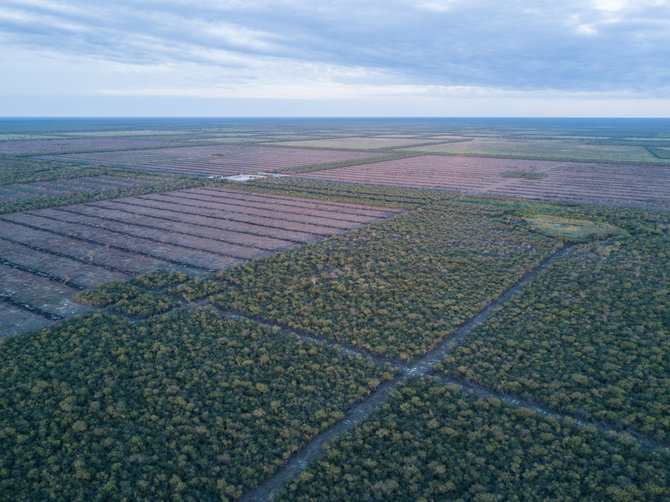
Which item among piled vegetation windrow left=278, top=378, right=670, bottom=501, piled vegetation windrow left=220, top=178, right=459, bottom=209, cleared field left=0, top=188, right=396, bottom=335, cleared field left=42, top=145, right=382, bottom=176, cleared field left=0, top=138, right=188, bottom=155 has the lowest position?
piled vegetation windrow left=278, top=378, right=670, bottom=501

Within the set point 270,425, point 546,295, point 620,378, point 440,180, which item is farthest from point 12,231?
point 440,180

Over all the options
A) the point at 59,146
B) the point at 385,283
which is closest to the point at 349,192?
the point at 385,283

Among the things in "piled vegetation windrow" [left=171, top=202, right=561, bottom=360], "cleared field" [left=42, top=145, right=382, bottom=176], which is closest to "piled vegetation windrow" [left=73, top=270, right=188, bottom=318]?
"piled vegetation windrow" [left=171, top=202, right=561, bottom=360]

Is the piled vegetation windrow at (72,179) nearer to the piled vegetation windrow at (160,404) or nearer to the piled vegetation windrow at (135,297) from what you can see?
the piled vegetation windrow at (135,297)

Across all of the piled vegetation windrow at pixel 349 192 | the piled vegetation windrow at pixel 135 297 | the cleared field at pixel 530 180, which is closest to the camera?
the piled vegetation windrow at pixel 135 297

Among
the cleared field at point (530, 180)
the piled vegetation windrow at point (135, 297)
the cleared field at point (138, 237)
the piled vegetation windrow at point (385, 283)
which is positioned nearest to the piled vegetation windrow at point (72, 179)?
the cleared field at point (138, 237)

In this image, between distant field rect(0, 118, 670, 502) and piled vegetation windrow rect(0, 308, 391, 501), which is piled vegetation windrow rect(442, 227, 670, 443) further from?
piled vegetation windrow rect(0, 308, 391, 501)
